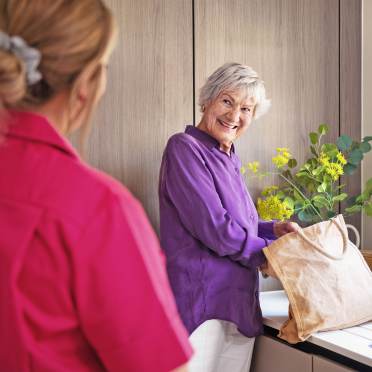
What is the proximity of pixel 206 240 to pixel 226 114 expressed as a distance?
17.2 inches

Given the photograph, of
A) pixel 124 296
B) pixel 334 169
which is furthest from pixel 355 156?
pixel 124 296

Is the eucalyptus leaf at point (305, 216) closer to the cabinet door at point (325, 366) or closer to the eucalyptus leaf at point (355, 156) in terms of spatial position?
the eucalyptus leaf at point (355, 156)

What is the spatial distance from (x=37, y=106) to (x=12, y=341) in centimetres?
29

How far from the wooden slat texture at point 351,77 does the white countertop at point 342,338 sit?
0.81 meters

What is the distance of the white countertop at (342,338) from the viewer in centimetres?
151

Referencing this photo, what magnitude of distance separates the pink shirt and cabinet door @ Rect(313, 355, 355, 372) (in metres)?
1.00

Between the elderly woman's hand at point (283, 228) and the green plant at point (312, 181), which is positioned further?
the green plant at point (312, 181)

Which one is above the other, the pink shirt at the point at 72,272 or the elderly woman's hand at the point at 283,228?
the pink shirt at the point at 72,272

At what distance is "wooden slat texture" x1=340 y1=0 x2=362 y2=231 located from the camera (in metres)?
2.57

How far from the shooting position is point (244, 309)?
1796 mm

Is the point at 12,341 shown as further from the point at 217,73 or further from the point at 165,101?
the point at 165,101

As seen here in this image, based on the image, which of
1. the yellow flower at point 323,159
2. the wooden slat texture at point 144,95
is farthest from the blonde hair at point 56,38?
the yellow flower at point 323,159

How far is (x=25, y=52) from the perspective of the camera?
2.20 feet

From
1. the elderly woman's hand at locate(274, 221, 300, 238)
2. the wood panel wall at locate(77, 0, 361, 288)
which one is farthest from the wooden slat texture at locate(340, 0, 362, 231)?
the elderly woman's hand at locate(274, 221, 300, 238)
